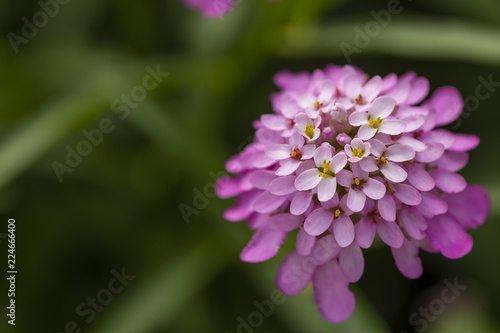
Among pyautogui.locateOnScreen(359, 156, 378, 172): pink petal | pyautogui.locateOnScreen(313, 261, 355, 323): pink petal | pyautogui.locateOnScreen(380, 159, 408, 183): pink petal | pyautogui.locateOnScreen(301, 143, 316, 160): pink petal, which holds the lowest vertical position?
pyautogui.locateOnScreen(313, 261, 355, 323): pink petal

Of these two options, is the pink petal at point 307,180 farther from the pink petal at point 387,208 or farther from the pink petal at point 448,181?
the pink petal at point 448,181

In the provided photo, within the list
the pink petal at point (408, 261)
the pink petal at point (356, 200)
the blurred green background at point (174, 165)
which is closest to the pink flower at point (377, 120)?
the pink petal at point (356, 200)

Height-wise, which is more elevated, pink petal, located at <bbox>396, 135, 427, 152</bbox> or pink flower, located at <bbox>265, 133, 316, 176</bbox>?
pink flower, located at <bbox>265, 133, 316, 176</bbox>

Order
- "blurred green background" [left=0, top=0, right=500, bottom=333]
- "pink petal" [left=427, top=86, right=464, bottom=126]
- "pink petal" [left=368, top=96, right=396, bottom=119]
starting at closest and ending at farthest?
"pink petal" [left=368, top=96, right=396, bottom=119]
"pink petal" [left=427, top=86, right=464, bottom=126]
"blurred green background" [left=0, top=0, right=500, bottom=333]

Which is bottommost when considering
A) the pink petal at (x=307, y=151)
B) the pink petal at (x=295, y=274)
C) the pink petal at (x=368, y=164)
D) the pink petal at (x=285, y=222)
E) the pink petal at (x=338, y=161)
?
the pink petal at (x=295, y=274)

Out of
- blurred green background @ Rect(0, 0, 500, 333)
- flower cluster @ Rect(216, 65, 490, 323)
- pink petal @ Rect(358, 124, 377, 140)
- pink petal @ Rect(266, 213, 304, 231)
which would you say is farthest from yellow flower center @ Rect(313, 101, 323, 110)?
blurred green background @ Rect(0, 0, 500, 333)

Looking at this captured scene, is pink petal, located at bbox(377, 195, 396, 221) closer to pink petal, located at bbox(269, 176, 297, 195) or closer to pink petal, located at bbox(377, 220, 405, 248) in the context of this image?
pink petal, located at bbox(377, 220, 405, 248)
